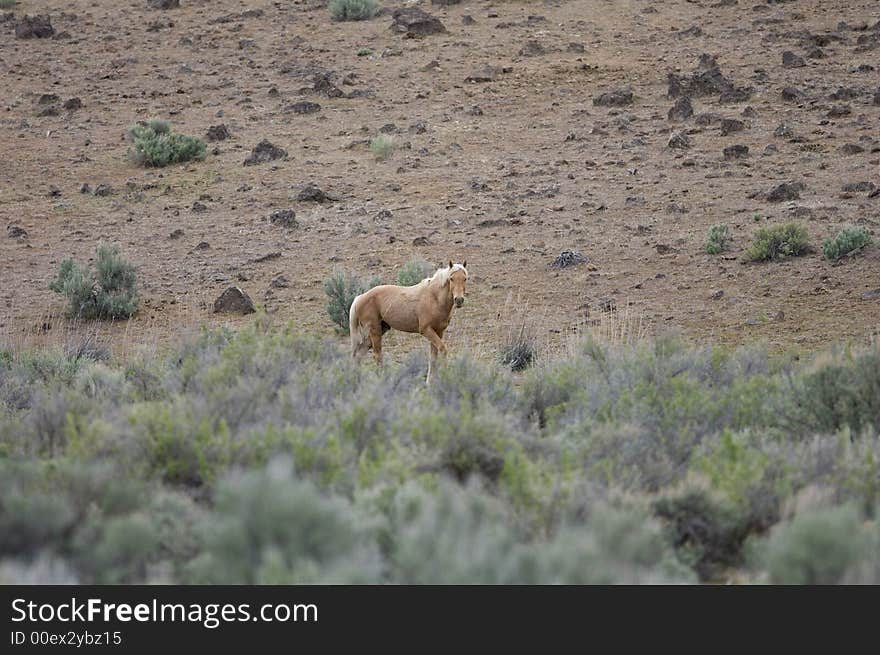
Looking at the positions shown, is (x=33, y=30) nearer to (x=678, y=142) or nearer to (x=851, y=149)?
(x=678, y=142)

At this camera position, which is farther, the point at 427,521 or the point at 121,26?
the point at 121,26

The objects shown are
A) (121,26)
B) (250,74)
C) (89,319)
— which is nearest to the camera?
(89,319)

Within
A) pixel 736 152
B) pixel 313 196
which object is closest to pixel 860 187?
pixel 736 152

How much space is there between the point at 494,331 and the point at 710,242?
419 centimetres

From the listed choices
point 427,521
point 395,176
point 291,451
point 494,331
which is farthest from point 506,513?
point 395,176

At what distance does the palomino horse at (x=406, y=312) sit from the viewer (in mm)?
12148

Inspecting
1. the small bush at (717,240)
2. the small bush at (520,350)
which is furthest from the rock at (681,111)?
the small bush at (520,350)

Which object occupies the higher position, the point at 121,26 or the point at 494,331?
the point at 121,26

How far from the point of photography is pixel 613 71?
26469 mm

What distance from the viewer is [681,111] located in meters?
23.0

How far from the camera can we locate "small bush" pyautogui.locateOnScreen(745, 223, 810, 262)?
16266 mm

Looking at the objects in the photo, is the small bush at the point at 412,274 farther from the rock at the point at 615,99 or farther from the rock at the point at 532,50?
the rock at the point at 532,50

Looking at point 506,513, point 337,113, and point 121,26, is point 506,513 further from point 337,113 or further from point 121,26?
point 121,26
